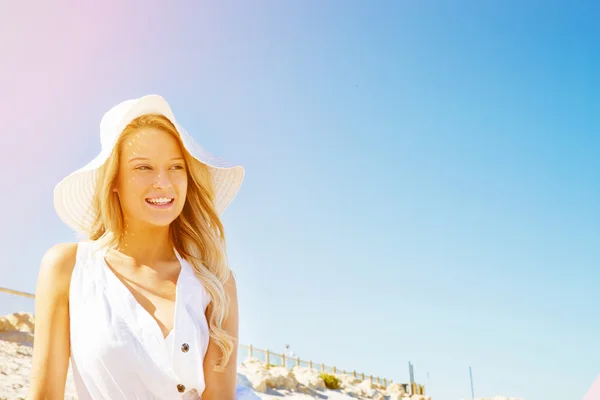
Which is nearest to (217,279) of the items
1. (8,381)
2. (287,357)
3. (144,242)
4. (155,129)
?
(144,242)

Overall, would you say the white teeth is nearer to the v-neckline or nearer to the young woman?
the young woman

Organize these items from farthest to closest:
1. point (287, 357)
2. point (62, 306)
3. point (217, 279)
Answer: point (287, 357) → point (217, 279) → point (62, 306)

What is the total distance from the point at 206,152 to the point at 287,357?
1799cm

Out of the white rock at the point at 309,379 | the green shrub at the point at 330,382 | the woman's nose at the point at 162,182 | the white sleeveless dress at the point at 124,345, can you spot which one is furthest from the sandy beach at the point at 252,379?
the woman's nose at the point at 162,182

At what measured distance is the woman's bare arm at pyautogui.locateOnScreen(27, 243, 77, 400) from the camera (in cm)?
194

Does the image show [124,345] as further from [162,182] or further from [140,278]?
[162,182]

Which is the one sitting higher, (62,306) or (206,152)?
(206,152)

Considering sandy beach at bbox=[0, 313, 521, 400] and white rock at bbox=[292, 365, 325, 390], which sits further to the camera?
white rock at bbox=[292, 365, 325, 390]

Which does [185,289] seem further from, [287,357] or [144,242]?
[287,357]

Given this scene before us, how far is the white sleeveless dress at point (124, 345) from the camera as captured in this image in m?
1.92

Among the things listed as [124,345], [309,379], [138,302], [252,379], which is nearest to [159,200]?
[138,302]


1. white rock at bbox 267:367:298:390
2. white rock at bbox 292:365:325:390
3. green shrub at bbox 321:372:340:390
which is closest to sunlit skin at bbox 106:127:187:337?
white rock at bbox 267:367:298:390

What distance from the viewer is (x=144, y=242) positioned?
90.3 inches

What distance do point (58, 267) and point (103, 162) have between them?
0.42 metres
